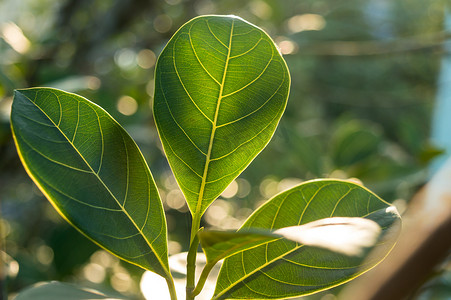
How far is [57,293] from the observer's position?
296 millimetres

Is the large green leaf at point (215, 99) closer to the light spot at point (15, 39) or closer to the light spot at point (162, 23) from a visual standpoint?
the light spot at point (15, 39)

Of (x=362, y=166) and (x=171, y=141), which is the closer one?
(x=171, y=141)

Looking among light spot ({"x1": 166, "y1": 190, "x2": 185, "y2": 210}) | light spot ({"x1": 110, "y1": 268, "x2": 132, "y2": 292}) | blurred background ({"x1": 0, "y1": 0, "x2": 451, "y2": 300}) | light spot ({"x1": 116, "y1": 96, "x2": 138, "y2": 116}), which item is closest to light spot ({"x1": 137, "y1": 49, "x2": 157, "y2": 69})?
blurred background ({"x1": 0, "y1": 0, "x2": 451, "y2": 300})

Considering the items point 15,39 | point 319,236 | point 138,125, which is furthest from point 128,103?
point 319,236

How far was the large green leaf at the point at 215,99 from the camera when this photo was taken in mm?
303

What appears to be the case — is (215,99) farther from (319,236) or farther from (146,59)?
(146,59)

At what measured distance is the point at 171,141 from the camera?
31 cm

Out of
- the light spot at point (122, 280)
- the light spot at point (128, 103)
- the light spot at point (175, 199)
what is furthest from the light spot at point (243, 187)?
the light spot at point (128, 103)

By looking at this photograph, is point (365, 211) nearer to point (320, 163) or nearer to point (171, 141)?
point (171, 141)


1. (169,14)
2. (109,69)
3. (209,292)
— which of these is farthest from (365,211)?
(169,14)

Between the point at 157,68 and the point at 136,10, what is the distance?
1.11m

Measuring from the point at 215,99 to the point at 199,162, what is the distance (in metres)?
0.05

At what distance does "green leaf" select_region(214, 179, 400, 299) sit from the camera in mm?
310

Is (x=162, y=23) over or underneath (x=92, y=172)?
over
